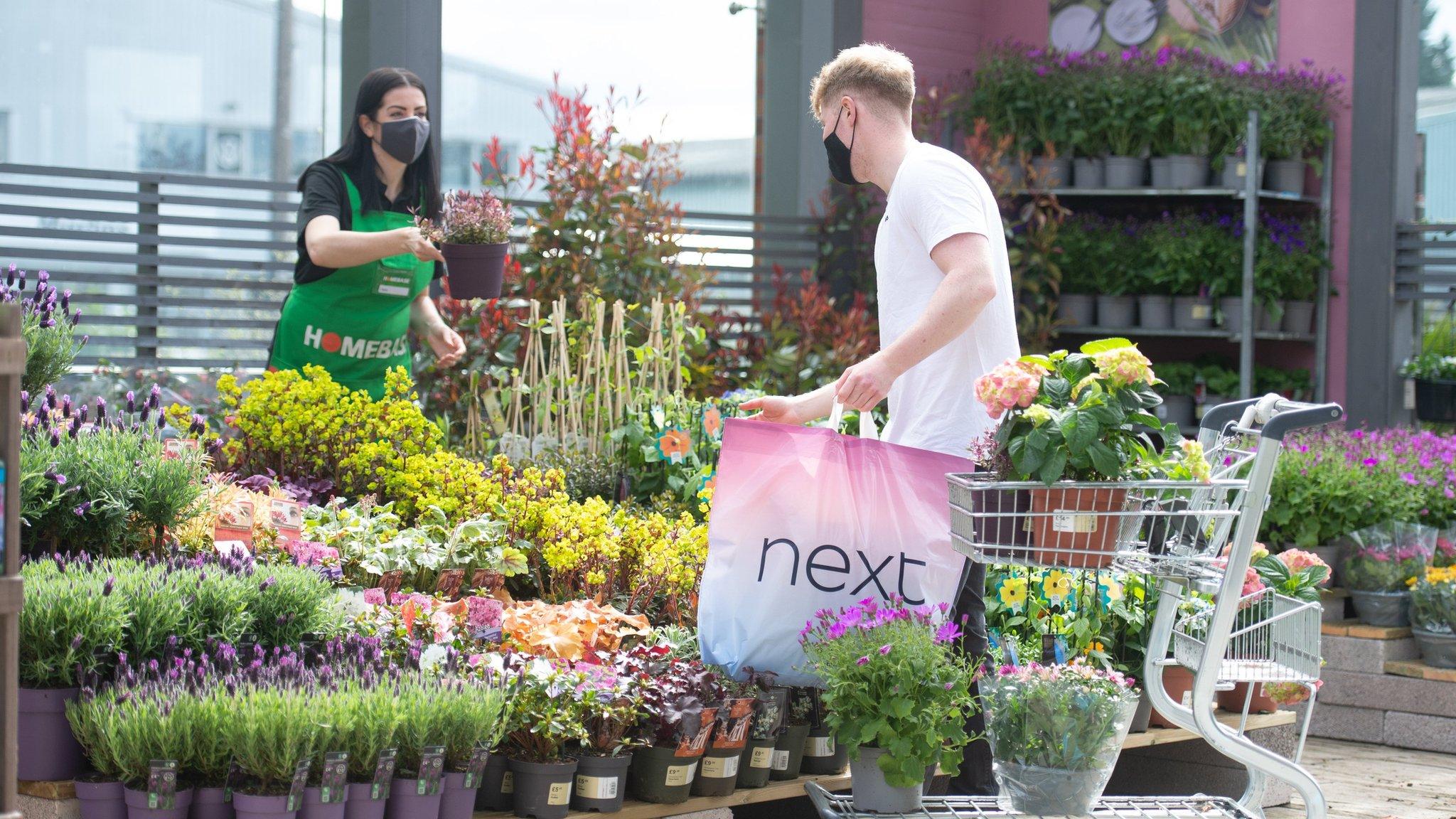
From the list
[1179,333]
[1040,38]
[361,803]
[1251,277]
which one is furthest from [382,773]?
[1040,38]

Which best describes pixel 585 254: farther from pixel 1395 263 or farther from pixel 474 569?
pixel 1395 263

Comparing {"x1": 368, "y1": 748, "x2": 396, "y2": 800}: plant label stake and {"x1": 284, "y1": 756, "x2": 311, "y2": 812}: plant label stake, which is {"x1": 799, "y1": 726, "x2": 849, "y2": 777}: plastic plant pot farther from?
{"x1": 284, "y1": 756, "x2": 311, "y2": 812}: plant label stake

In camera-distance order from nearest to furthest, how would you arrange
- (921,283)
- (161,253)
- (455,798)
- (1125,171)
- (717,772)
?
(455,798)
(717,772)
(921,283)
(161,253)
(1125,171)

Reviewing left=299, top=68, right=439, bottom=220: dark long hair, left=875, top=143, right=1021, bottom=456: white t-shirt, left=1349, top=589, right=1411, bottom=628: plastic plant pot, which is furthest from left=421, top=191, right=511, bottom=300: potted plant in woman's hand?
left=1349, top=589, right=1411, bottom=628: plastic plant pot

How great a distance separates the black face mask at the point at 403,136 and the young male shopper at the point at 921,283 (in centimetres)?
A: 132

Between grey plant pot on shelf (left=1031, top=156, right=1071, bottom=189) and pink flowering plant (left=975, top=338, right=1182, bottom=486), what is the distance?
4.52 m

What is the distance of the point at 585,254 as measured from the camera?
18.9ft

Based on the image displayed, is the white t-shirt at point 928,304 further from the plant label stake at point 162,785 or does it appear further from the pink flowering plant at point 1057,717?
the plant label stake at point 162,785

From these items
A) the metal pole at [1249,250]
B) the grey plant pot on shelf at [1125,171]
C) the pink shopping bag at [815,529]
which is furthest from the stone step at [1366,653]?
the pink shopping bag at [815,529]

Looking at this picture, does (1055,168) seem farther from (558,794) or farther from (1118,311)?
(558,794)

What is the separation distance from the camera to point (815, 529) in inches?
114

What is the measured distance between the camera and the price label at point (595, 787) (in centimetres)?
259

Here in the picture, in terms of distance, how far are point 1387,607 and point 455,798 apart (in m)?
3.91

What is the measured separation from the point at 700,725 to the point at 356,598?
744mm
